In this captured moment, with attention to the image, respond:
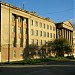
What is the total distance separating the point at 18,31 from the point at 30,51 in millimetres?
8322

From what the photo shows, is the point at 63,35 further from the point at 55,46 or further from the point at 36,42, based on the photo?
the point at 36,42

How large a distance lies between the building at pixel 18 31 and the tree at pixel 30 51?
121cm

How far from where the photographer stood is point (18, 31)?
2559 inches

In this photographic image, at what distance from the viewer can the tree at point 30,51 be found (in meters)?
67.9

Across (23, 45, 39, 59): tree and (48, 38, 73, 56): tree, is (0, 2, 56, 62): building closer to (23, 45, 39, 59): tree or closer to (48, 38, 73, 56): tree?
(23, 45, 39, 59): tree

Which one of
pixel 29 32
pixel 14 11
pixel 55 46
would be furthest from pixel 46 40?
pixel 14 11

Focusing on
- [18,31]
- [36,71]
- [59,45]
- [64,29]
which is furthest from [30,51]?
[36,71]

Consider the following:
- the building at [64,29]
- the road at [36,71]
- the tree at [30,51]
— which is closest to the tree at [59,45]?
the tree at [30,51]

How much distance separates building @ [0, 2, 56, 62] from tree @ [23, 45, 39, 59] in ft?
3.97

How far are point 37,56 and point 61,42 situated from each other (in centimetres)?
1025

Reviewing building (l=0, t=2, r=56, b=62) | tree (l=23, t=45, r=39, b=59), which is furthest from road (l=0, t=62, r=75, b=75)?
tree (l=23, t=45, r=39, b=59)

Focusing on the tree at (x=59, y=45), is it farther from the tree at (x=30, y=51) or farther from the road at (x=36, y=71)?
the road at (x=36, y=71)

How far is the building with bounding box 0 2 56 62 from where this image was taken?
2277 inches

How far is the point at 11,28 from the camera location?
60.9 metres
